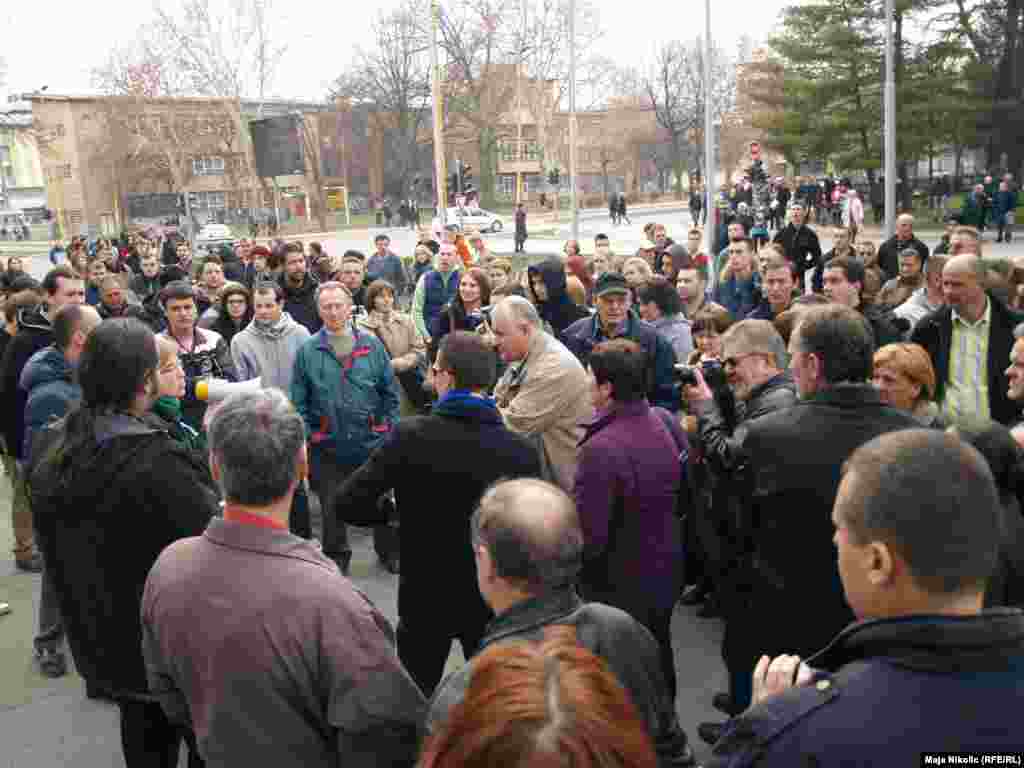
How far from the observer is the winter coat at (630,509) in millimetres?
3654

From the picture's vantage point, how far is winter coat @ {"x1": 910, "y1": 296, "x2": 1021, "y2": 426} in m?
5.23

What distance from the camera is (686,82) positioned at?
6594 centimetres

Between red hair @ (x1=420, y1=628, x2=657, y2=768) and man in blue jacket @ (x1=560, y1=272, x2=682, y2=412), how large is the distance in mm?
4403

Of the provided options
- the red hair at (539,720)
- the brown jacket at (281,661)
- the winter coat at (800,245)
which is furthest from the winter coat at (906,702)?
the winter coat at (800,245)

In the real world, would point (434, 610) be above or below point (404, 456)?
below

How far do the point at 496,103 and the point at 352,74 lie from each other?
37.9 ft

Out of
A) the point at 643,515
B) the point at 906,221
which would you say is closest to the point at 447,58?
the point at 906,221

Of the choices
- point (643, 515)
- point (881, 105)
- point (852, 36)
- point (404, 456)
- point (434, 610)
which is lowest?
point (434, 610)

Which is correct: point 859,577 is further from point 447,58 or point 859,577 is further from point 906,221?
point 447,58

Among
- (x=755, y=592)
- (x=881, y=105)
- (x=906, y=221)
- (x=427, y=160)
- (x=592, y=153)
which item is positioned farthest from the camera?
(x=592, y=153)

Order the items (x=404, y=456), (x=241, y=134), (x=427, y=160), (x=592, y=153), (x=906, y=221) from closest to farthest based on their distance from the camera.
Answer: (x=404, y=456) → (x=906, y=221) → (x=241, y=134) → (x=427, y=160) → (x=592, y=153)

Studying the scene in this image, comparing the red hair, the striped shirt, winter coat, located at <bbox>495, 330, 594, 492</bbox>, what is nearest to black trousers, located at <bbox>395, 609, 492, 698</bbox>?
winter coat, located at <bbox>495, 330, 594, 492</bbox>

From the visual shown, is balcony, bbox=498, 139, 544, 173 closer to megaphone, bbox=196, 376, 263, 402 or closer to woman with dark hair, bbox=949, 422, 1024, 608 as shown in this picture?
megaphone, bbox=196, 376, 263, 402

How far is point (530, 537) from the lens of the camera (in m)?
2.27
